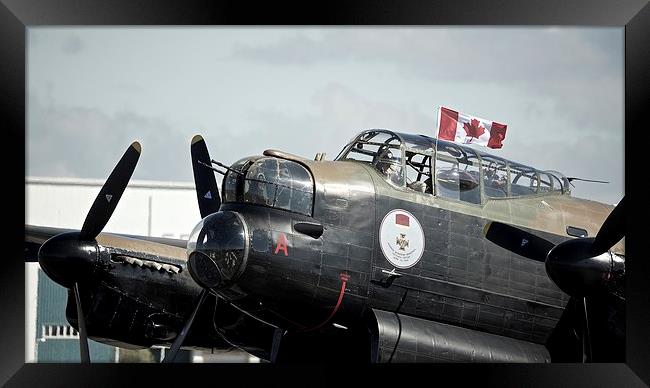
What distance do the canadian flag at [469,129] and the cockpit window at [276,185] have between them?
2828 millimetres

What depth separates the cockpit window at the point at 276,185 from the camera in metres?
14.9

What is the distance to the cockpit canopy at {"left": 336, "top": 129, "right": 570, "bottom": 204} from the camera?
15742 mm

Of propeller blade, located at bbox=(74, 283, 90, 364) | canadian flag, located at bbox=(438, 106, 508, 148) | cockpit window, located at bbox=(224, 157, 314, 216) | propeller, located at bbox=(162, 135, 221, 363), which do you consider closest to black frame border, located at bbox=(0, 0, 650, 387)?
cockpit window, located at bbox=(224, 157, 314, 216)

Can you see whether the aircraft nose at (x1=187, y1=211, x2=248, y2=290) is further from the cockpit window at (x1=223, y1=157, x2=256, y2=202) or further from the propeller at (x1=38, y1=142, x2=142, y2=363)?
the propeller at (x1=38, y1=142, x2=142, y2=363)

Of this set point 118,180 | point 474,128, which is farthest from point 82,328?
point 474,128

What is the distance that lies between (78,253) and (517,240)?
6643 millimetres

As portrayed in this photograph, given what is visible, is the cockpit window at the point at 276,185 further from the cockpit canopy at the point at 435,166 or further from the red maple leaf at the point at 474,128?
the red maple leaf at the point at 474,128

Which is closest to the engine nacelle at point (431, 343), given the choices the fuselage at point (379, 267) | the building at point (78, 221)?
the fuselage at point (379, 267)

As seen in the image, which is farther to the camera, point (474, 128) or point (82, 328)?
point (474, 128)

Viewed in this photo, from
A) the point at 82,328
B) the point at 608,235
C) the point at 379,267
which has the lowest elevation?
the point at 82,328

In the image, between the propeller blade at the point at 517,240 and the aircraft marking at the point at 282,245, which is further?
the propeller blade at the point at 517,240

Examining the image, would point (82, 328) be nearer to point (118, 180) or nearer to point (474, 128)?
point (118, 180)

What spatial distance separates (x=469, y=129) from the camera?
1759 centimetres

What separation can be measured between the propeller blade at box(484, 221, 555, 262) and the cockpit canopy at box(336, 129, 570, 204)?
19.5 inches
